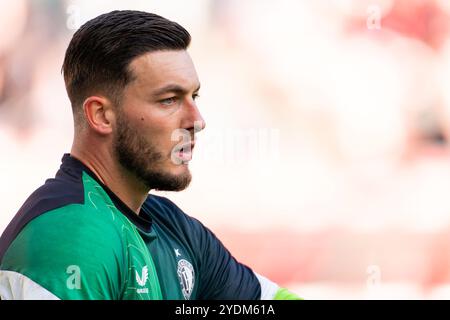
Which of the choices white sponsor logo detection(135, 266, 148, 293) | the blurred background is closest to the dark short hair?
white sponsor logo detection(135, 266, 148, 293)

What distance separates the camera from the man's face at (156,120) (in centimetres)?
291

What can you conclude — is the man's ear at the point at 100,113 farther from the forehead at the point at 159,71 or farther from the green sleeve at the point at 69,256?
the green sleeve at the point at 69,256

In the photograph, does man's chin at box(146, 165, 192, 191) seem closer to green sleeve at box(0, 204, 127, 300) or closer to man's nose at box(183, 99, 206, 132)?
man's nose at box(183, 99, 206, 132)

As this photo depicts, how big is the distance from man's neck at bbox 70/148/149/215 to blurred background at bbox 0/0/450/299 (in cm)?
411

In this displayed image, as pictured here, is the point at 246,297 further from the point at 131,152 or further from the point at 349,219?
the point at 349,219

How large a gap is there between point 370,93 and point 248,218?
64.3 inches

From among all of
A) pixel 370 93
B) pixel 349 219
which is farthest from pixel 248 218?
pixel 370 93

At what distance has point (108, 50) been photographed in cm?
290

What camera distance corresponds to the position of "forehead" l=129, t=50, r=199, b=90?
2902 millimetres

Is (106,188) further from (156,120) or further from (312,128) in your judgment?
(312,128)

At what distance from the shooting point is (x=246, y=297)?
11.0 ft

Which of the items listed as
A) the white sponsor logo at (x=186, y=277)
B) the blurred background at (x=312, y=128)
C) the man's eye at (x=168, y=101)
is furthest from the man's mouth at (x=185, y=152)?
the blurred background at (x=312, y=128)

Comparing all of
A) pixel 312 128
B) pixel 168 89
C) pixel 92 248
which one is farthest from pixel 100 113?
pixel 312 128
